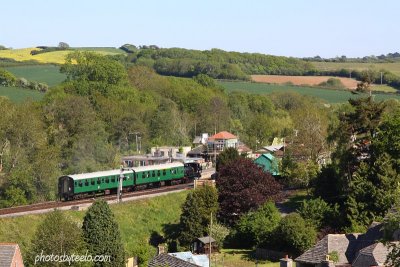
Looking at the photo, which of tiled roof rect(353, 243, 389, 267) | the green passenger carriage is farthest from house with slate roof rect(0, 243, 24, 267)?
the green passenger carriage

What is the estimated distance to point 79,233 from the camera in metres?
40.4

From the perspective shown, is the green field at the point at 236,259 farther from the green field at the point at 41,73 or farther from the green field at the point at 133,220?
the green field at the point at 41,73

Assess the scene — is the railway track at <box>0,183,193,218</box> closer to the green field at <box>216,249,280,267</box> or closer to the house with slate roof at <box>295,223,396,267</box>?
the green field at <box>216,249,280,267</box>

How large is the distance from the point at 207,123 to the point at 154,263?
66.9m

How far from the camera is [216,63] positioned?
169250 millimetres

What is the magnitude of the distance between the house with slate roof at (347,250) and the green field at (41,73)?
95.5 meters

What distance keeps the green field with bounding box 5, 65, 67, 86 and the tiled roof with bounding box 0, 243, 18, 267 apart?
97670 mm

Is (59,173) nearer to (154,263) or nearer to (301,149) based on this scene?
(301,149)

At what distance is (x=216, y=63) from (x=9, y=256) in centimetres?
13652

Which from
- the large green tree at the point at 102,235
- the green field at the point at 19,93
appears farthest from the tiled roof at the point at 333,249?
the green field at the point at 19,93

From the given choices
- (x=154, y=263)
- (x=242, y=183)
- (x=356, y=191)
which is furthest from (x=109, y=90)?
(x=154, y=263)

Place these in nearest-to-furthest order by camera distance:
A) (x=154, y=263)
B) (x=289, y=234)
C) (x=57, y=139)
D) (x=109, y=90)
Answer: (x=154, y=263) → (x=289, y=234) → (x=57, y=139) → (x=109, y=90)

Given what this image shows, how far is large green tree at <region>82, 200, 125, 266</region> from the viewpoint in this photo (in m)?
42.0

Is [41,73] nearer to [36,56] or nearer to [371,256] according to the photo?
[36,56]
